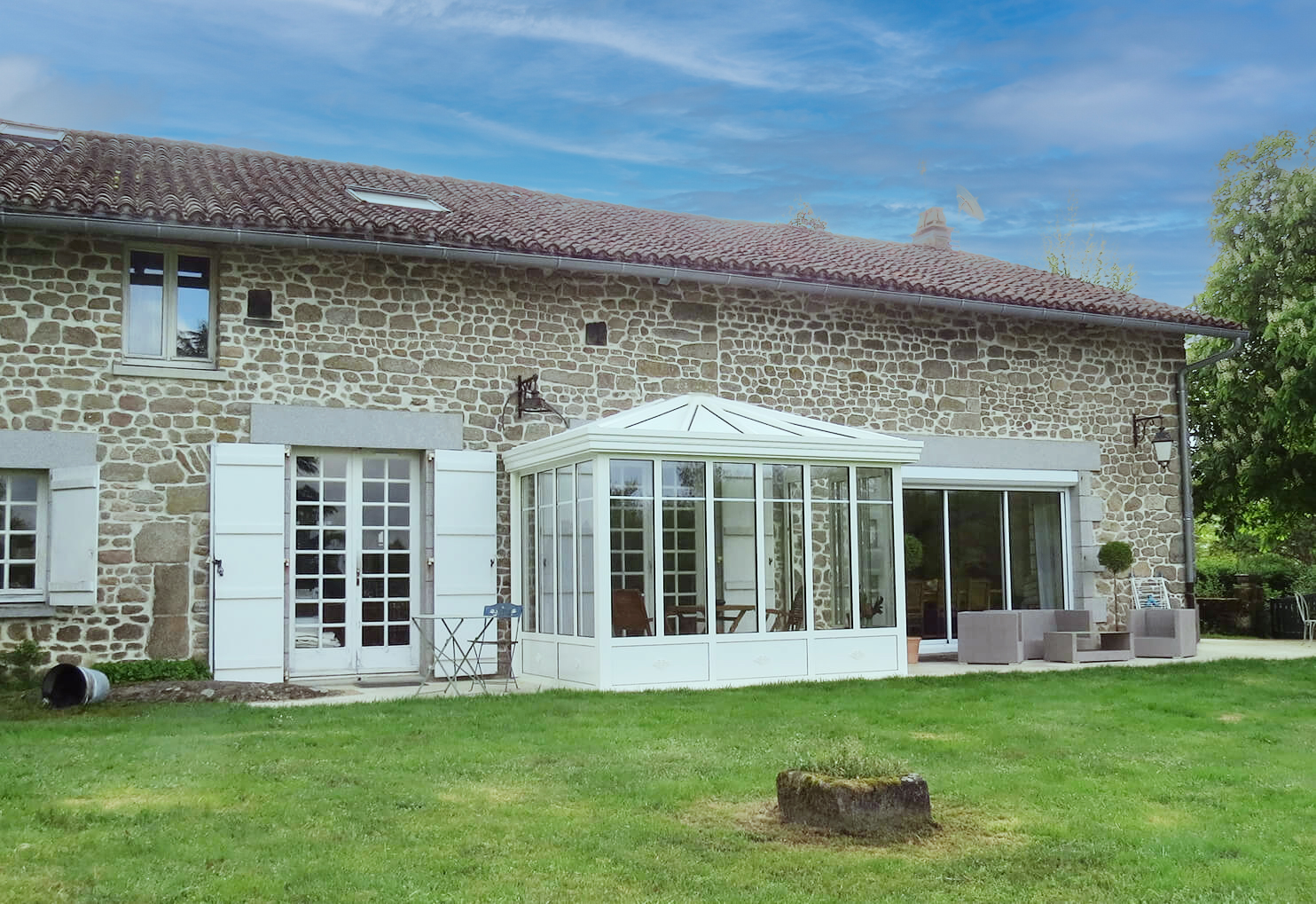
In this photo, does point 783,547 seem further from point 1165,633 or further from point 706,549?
point 1165,633

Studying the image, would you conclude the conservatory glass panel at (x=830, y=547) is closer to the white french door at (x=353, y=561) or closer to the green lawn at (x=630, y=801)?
the green lawn at (x=630, y=801)

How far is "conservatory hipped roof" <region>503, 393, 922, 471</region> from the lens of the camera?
9.48 m

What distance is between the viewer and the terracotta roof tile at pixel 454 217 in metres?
9.80

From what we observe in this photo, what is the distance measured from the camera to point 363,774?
5898 mm

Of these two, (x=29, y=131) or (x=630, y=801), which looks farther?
(x=29, y=131)

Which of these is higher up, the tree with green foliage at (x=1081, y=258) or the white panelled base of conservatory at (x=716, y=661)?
the tree with green foliage at (x=1081, y=258)

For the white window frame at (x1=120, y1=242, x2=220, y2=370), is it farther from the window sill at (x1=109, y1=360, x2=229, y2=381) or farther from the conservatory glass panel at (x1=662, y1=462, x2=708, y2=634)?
the conservatory glass panel at (x1=662, y1=462, x2=708, y2=634)

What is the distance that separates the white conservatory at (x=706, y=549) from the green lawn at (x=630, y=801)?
103cm

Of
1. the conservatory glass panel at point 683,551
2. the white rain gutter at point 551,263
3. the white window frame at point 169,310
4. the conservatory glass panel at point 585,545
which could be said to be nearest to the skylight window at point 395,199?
the white rain gutter at point 551,263

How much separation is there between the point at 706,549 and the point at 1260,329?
11.4m

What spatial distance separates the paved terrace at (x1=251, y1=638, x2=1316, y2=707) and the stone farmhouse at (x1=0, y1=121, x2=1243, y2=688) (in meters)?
0.40

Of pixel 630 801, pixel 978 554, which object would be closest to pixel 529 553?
pixel 978 554

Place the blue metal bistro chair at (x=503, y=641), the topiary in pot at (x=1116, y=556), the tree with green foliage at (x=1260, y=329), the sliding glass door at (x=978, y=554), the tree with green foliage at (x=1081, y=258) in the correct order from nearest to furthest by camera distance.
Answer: the blue metal bistro chair at (x=503, y=641)
the sliding glass door at (x=978, y=554)
the topiary in pot at (x=1116, y=556)
the tree with green foliage at (x=1260, y=329)
the tree with green foliage at (x=1081, y=258)

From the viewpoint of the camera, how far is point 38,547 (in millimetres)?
9602
